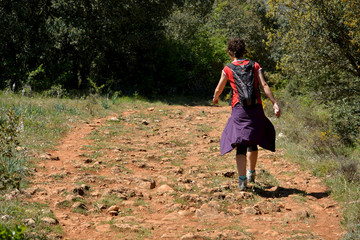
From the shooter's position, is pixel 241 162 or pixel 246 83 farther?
pixel 241 162

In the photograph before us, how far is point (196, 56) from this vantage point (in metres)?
18.4

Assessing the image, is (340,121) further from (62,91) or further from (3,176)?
(62,91)

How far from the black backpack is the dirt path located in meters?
1.15

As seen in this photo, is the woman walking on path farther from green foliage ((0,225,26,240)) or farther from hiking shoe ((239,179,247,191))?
green foliage ((0,225,26,240))

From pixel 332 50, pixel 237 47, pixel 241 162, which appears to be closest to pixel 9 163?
pixel 241 162

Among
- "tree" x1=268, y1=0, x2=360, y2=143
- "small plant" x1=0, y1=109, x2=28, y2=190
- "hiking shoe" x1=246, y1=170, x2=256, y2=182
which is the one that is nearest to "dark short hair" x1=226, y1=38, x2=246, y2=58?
"hiking shoe" x1=246, y1=170, x2=256, y2=182

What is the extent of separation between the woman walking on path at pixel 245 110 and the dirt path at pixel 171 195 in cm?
59

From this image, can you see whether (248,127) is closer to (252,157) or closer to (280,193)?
(252,157)

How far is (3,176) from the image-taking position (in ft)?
14.2

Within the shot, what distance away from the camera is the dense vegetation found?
7801mm

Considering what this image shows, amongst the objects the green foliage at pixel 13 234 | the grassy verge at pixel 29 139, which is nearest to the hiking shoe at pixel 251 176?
the grassy verge at pixel 29 139

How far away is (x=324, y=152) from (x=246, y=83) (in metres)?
2.70

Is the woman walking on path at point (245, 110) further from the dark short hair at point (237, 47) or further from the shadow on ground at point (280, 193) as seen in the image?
the shadow on ground at point (280, 193)

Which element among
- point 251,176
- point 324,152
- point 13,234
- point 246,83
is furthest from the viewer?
point 324,152
